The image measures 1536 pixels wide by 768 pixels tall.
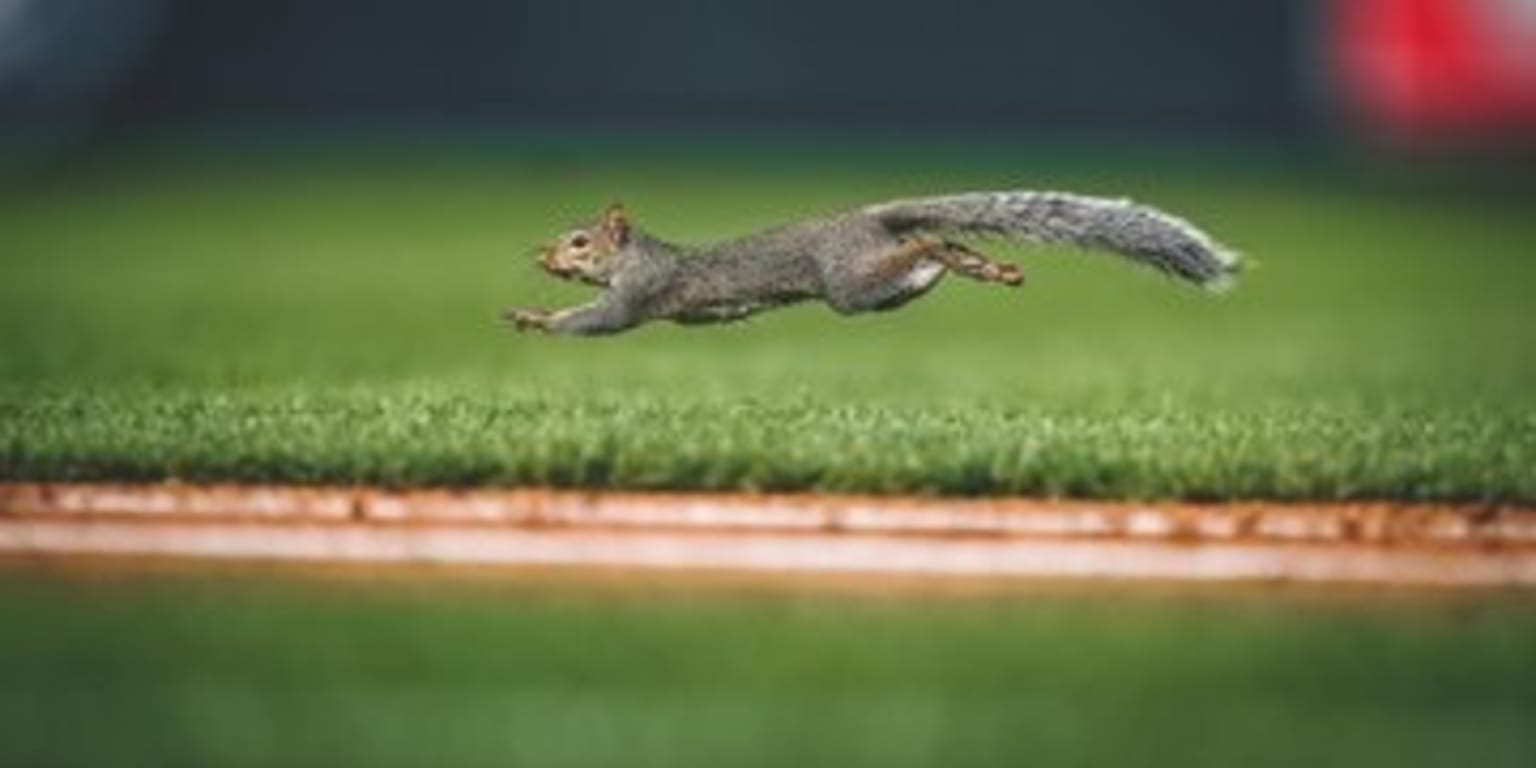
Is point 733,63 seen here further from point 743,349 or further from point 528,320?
point 528,320

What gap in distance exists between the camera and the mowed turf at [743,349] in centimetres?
554

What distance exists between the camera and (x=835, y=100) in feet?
58.9

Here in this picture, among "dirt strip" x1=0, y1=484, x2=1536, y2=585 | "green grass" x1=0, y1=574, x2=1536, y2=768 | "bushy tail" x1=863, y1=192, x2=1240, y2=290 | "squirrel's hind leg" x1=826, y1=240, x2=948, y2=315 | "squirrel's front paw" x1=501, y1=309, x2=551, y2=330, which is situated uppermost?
"bushy tail" x1=863, y1=192, x2=1240, y2=290

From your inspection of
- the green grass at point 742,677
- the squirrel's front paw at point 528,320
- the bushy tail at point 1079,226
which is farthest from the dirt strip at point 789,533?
the bushy tail at point 1079,226

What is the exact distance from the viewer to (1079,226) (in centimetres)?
520

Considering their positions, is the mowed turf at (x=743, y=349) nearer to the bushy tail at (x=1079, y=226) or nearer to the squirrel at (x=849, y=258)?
the squirrel at (x=849, y=258)

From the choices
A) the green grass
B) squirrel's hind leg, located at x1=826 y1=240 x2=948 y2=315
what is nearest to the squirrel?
squirrel's hind leg, located at x1=826 y1=240 x2=948 y2=315

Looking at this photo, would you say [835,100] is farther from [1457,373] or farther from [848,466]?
[848,466]

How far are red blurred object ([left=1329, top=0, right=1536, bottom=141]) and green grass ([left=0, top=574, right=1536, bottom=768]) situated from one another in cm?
1142

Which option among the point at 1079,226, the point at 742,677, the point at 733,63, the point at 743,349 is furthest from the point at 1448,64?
the point at 742,677

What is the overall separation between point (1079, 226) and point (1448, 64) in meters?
11.3

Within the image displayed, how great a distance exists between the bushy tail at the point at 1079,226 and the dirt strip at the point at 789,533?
1.53ft

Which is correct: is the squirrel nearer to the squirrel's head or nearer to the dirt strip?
the squirrel's head

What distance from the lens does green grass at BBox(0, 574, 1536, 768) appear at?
4.00m
